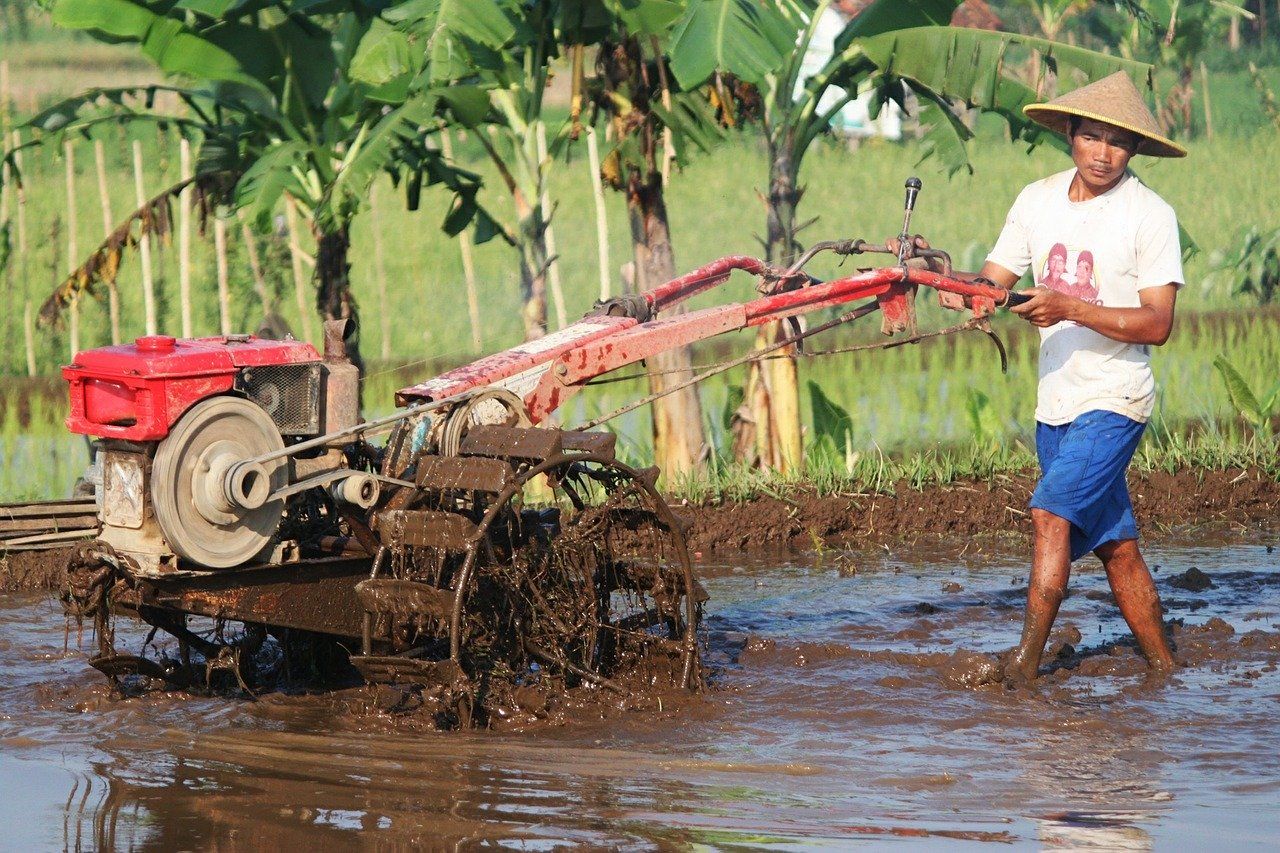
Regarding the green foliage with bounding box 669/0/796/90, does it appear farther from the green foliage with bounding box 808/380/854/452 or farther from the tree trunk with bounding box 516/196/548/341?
the green foliage with bounding box 808/380/854/452

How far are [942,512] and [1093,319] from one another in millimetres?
3239

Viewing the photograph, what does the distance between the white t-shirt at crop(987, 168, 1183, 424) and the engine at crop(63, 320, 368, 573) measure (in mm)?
2253

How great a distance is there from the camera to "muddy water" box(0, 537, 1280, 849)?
397 centimetres

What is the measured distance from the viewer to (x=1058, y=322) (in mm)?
5070

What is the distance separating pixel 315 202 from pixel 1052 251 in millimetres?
5402

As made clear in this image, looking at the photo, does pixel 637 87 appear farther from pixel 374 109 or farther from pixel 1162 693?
pixel 1162 693

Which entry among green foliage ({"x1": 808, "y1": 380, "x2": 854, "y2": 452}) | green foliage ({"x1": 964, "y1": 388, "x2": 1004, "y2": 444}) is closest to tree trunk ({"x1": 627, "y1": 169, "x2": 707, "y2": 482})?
green foliage ({"x1": 808, "y1": 380, "x2": 854, "y2": 452})

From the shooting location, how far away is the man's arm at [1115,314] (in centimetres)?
493

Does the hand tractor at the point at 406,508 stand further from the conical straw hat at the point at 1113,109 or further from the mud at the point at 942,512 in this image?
the mud at the point at 942,512

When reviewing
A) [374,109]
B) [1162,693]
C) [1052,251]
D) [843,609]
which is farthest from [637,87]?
[1162,693]

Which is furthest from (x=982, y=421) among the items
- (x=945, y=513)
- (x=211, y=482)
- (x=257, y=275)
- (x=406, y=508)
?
(x=257, y=275)

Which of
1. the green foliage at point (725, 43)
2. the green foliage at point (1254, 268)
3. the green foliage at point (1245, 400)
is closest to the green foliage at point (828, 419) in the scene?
the green foliage at point (1245, 400)

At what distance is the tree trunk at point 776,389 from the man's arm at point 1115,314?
3.85 metres

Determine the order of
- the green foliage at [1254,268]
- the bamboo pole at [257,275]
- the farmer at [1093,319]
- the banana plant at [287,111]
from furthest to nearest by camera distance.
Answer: the green foliage at [1254,268], the bamboo pole at [257,275], the banana plant at [287,111], the farmer at [1093,319]
